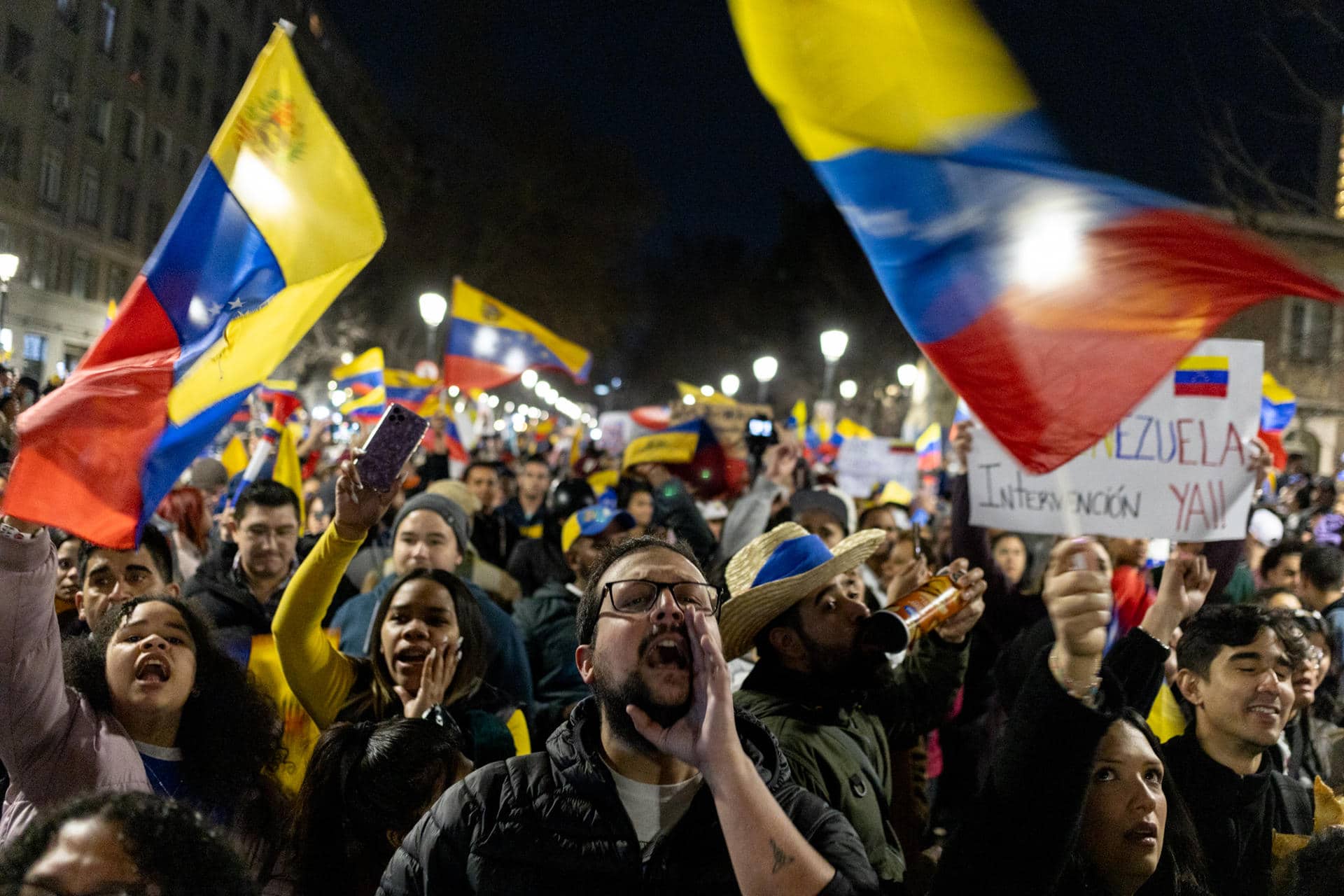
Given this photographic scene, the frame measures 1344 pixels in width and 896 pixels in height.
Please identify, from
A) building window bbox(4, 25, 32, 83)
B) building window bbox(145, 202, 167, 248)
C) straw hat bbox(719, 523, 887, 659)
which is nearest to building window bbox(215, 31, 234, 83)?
building window bbox(145, 202, 167, 248)

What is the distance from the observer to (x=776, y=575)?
3.70m

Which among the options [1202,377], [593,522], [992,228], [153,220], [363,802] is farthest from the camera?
[153,220]

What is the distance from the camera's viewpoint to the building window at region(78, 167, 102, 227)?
3856 centimetres

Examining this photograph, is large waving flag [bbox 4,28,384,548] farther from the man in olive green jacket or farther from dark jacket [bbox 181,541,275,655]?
the man in olive green jacket

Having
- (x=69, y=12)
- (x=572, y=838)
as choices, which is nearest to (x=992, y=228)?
(x=572, y=838)

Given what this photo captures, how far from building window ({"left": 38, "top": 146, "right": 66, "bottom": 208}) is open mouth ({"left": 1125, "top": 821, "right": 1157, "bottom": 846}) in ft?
128

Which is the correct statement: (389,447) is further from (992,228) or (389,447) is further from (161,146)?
(161,146)

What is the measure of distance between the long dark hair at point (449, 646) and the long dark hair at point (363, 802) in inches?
19.7

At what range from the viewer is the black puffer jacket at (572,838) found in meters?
2.17

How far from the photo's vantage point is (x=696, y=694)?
211 cm

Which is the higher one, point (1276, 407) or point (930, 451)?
point (1276, 407)

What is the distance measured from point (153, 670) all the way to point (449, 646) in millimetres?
849

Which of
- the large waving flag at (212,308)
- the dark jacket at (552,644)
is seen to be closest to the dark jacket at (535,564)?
the dark jacket at (552,644)

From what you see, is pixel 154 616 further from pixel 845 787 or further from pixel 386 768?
pixel 845 787
